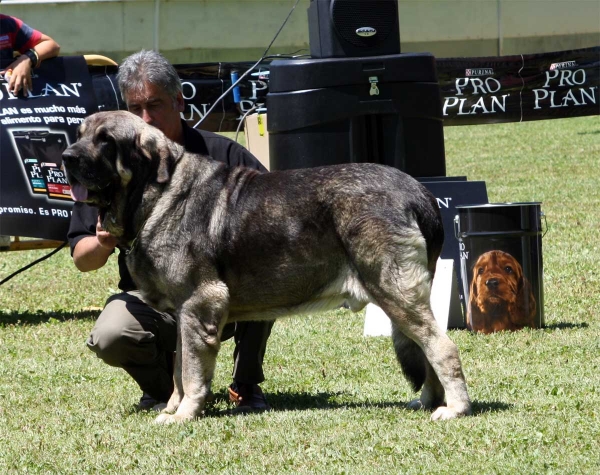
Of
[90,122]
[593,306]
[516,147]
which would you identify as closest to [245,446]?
[90,122]

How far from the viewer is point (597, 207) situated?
39.8ft

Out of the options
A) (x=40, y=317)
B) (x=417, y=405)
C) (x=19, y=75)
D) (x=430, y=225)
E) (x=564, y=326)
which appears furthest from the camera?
(x=40, y=317)

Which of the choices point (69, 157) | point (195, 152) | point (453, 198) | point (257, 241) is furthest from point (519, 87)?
point (69, 157)

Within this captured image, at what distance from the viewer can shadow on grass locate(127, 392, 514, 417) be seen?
5051mm

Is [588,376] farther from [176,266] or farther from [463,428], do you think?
[176,266]

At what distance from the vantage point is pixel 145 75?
5172mm

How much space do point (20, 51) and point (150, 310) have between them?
330cm

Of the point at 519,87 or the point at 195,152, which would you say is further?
the point at 519,87

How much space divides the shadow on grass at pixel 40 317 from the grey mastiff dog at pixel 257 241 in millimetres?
3327

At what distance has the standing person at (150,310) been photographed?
17.0ft

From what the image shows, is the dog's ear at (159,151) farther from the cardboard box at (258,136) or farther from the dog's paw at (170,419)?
the cardboard box at (258,136)

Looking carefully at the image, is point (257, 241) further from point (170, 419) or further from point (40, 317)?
point (40, 317)

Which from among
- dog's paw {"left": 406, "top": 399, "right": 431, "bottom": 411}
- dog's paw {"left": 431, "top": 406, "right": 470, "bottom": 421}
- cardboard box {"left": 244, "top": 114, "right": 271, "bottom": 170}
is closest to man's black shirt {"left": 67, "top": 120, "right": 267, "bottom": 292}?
dog's paw {"left": 406, "top": 399, "right": 431, "bottom": 411}

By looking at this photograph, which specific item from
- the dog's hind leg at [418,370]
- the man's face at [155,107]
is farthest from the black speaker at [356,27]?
the dog's hind leg at [418,370]
